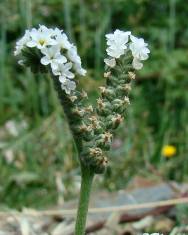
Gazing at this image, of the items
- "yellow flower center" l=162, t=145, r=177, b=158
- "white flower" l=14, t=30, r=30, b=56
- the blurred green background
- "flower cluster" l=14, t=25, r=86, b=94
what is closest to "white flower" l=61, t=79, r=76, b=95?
"flower cluster" l=14, t=25, r=86, b=94

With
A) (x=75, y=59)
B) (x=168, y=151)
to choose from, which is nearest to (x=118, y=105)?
(x=75, y=59)

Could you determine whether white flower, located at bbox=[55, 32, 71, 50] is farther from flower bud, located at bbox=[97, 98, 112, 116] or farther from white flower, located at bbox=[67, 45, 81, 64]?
flower bud, located at bbox=[97, 98, 112, 116]

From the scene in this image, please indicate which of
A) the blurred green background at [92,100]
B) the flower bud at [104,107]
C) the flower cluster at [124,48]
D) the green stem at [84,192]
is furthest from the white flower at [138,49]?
the blurred green background at [92,100]

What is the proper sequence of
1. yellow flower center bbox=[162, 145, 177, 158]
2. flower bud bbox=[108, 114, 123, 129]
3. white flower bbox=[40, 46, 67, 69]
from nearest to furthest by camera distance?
white flower bbox=[40, 46, 67, 69] < flower bud bbox=[108, 114, 123, 129] < yellow flower center bbox=[162, 145, 177, 158]

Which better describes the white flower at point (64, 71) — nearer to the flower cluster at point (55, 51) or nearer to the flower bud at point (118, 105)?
the flower cluster at point (55, 51)

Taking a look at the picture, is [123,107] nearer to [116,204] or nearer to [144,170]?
[116,204]

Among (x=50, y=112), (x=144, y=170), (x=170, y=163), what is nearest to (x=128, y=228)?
(x=144, y=170)

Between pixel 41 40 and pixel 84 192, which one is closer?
pixel 41 40

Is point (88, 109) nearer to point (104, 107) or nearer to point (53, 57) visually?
point (104, 107)

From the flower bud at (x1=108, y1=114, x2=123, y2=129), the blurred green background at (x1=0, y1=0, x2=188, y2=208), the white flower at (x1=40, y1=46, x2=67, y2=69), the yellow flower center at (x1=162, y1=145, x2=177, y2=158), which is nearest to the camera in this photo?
the white flower at (x1=40, y1=46, x2=67, y2=69)
